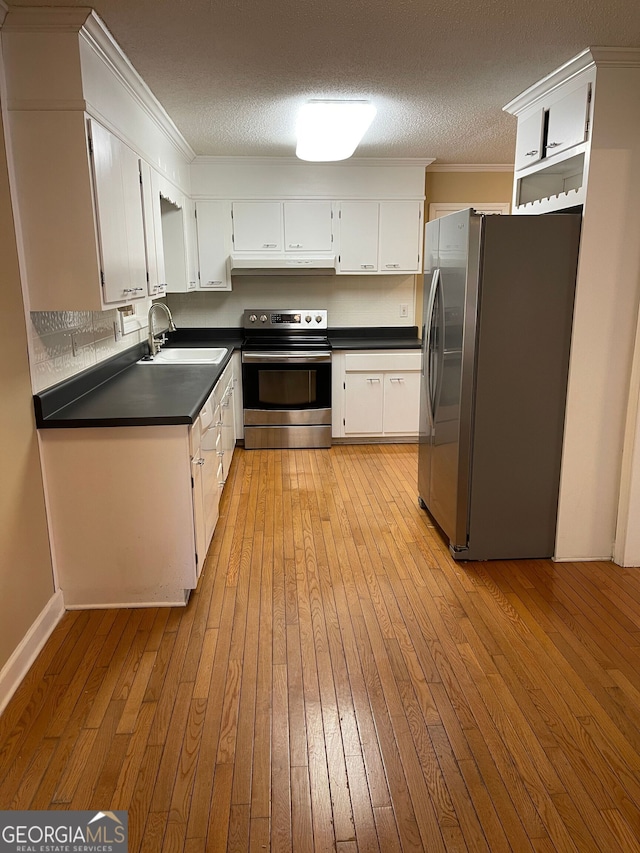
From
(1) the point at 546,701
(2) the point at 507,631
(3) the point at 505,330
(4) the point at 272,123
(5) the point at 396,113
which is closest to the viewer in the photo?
(1) the point at 546,701

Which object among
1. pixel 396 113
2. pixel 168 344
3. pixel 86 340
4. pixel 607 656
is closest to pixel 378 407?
pixel 168 344

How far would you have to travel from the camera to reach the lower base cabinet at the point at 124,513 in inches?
109

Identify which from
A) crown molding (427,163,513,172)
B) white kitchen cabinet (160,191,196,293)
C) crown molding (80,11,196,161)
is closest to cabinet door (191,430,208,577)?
crown molding (80,11,196,161)

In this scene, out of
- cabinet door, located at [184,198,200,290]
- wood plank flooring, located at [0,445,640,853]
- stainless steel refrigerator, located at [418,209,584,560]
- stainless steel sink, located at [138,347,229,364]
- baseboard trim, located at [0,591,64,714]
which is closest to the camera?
wood plank flooring, located at [0,445,640,853]

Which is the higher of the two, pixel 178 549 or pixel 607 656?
pixel 178 549

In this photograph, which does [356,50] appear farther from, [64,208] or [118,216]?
[64,208]

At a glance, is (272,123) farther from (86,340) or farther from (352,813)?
(352,813)

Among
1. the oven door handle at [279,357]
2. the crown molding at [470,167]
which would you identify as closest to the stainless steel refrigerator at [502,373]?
the oven door handle at [279,357]

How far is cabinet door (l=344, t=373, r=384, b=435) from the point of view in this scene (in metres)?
5.59

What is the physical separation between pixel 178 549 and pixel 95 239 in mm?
1377

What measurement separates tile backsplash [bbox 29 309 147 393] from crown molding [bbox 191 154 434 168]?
212 centimetres

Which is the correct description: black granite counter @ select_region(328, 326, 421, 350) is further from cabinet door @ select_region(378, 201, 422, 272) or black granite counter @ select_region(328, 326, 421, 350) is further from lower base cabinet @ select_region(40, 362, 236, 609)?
lower base cabinet @ select_region(40, 362, 236, 609)

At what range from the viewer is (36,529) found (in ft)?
8.66

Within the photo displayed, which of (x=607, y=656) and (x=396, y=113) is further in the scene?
(x=396, y=113)
